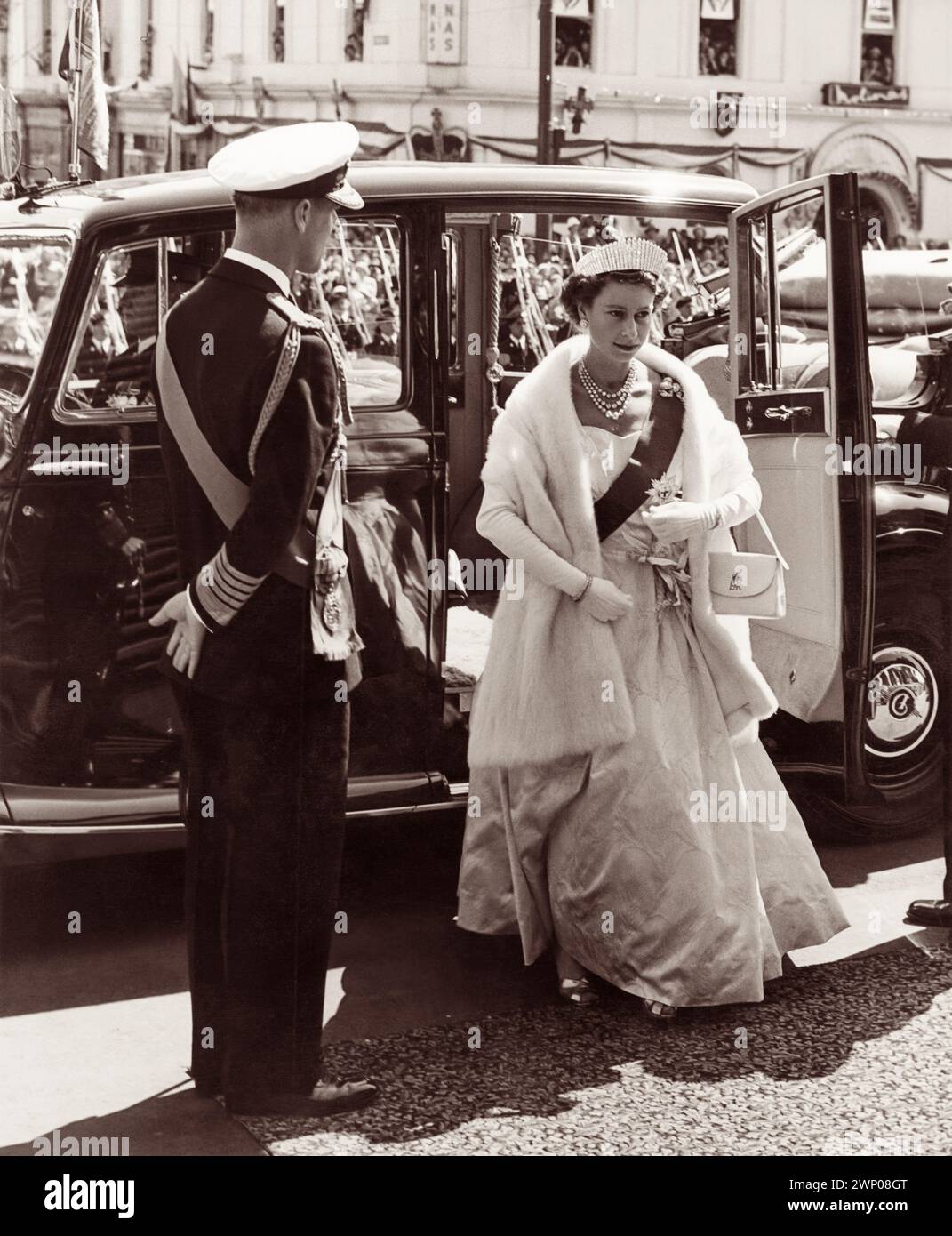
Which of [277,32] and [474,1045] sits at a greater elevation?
[277,32]

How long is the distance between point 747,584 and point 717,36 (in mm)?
27790

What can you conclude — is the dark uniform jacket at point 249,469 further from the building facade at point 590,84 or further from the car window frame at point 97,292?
the building facade at point 590,84

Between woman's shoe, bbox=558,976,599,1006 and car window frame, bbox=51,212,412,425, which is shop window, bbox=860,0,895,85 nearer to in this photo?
car window frame, bbox=51,212,412,425

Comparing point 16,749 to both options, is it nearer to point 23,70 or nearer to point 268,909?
point 268,909

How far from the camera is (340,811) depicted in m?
3.68

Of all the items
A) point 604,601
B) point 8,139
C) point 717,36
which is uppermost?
point 717,36

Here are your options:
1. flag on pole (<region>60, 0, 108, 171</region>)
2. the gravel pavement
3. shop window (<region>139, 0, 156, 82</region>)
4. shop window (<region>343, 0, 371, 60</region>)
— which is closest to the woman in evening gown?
the gravel pavement

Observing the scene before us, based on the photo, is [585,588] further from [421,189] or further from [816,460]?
[421,189]

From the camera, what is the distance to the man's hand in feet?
11.2

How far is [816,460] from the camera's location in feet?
16.6

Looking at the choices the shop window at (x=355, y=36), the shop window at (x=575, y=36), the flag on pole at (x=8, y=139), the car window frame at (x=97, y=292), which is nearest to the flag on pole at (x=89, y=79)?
the flag on pole at (x=8, y=139)

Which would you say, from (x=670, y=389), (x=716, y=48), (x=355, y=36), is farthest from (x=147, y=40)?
(x=670, y=389)
